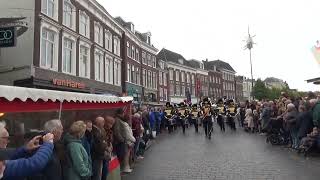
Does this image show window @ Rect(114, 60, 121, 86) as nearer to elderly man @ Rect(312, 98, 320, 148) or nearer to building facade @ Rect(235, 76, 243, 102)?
elderly man @ Rect(312, 98, 320, 148)

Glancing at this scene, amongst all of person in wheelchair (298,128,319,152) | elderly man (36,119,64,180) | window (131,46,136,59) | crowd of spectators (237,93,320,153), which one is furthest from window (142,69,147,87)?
elderly man (36,119,64,180)

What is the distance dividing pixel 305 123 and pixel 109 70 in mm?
25528

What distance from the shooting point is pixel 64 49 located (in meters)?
26.0

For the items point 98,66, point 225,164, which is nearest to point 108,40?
point 98,66

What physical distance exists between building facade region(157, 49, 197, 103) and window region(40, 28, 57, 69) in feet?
142

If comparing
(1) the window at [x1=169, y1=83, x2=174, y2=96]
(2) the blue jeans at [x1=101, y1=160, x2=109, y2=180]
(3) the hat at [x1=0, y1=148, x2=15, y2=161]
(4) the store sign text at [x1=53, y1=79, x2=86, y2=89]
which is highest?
(1) the window at [x1=169, y1=83, x2=174, y2=96]

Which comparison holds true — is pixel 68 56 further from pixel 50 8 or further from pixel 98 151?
pixel 98 151

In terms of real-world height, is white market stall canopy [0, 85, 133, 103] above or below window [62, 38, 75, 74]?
below

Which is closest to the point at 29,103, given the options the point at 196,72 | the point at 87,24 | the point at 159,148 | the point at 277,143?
the point at 159,148

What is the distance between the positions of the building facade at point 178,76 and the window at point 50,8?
4278 cm

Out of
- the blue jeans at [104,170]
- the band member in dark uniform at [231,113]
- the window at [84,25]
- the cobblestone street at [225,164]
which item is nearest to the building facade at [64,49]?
the window at [84,25]

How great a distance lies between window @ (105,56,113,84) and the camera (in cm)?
3538

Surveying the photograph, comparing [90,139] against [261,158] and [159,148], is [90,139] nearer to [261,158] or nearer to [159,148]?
[261,158]

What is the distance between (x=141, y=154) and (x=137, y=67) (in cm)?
3299
